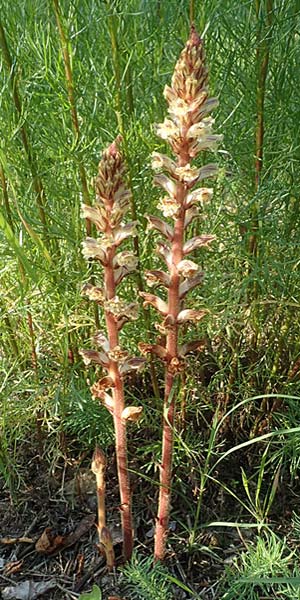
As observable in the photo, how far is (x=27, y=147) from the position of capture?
1728 mm

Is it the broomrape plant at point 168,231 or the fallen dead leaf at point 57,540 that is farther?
the fallen dead leaf at point 57,540

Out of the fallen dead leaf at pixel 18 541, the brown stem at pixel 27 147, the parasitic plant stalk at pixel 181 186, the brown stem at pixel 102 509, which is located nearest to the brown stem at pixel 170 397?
the parasitic plant stalk at pixel 181 186

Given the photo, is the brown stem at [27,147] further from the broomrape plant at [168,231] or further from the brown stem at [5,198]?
the broomrape plant at [168,231]

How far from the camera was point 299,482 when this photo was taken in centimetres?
213

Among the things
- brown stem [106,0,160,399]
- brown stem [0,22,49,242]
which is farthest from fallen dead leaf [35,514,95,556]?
brown stem [0,22,49,242]

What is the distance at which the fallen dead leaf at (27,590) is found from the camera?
180 cm

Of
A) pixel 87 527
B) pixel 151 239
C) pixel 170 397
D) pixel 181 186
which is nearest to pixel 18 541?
pixel 87 527

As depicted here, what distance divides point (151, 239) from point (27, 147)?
0.45m

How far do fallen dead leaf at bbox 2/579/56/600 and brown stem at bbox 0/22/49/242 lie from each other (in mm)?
995

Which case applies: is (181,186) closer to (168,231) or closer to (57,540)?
(168,231)

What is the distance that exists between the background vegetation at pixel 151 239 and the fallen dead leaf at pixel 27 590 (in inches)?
13.1

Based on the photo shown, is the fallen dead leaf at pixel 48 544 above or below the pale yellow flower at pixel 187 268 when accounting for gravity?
below

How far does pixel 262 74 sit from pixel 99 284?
809 millimetres

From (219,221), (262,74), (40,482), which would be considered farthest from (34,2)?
(40,482)
